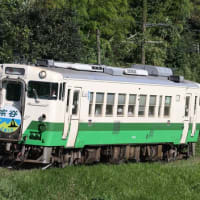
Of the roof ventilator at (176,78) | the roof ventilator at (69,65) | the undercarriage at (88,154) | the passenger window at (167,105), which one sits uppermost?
the roof ventilator at (69,65)

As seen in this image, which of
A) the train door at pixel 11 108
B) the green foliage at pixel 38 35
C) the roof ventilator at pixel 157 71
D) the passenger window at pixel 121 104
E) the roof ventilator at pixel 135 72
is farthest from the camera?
the green foliage at pixel 38 35

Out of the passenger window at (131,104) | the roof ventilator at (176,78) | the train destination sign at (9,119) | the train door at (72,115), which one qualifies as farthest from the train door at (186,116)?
the train destination sign at (9,119)

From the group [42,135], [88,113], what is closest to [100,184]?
[42,135]

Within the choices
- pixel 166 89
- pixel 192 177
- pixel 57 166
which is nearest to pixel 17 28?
pixel 166 89

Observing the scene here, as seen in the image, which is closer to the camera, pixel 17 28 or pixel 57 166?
pixel 57 166

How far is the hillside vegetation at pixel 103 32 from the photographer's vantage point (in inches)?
1226

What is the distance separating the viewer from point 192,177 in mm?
17594

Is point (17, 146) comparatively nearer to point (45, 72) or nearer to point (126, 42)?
point (45, 72)

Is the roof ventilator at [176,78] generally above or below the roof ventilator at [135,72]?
below

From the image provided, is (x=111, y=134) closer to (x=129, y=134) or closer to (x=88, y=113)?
(x=129, y=134)

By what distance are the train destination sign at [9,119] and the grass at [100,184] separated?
119cm

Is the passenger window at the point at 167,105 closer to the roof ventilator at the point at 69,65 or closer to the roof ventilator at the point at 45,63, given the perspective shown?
the roof ventilator at the point at 69,65

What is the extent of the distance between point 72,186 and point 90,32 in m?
27.3

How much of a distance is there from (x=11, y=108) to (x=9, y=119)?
31 cm
